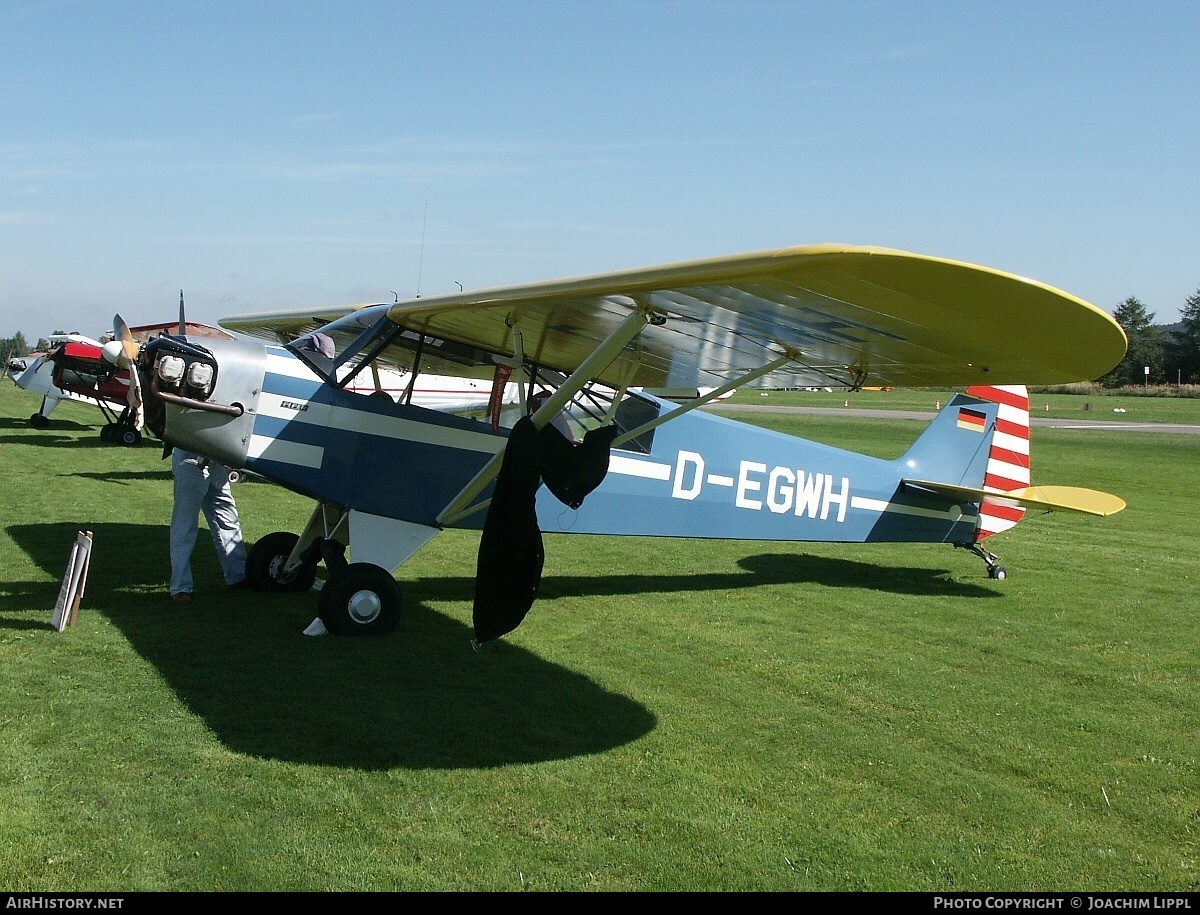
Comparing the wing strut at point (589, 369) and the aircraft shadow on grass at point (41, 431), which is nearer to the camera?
the wing strut at point (589, 369)

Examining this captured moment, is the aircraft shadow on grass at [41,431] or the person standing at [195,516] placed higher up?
the person standing at [195,516]

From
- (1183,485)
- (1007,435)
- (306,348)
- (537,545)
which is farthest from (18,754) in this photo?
(1183,485)

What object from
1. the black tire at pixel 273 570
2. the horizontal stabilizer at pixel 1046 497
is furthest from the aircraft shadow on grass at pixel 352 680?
the horizontal stabilizer at pixel 1046 497

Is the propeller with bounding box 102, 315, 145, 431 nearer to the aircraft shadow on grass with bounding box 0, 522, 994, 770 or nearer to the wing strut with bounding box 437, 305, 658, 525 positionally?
the aircraft shadow on grass with bounding box 0, 522, 994, 770

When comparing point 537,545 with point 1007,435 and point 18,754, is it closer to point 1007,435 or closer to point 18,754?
point 18,754

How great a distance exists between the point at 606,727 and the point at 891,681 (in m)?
1.99

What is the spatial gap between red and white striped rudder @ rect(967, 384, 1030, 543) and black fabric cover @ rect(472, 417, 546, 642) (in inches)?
235

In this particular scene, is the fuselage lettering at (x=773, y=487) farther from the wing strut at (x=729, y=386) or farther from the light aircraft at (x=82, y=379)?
the light aircraft at (x=82, y=379)

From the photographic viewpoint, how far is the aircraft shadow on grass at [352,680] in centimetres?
461

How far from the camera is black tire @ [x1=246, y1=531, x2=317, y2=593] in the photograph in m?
7.70

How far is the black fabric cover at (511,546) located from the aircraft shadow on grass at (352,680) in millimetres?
468
